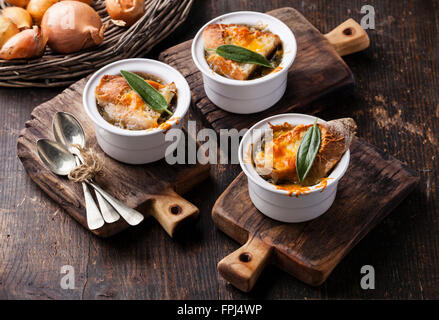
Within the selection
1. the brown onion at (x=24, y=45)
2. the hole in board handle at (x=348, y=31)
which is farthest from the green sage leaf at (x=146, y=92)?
the hole in board handle at (x=348, y=31)

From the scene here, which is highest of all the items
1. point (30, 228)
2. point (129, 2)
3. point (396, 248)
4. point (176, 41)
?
point (129, 2)

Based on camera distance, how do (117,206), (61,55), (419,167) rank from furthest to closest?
(61,55) < (419,167) < (117,206)

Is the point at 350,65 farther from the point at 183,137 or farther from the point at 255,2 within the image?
the point at 183,137

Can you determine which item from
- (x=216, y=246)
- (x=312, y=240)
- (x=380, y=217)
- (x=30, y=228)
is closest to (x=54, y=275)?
(x=30, y=228)

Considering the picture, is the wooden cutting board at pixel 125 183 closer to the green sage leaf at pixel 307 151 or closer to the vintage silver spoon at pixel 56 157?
the vintage silver spoon at pixel 56 157

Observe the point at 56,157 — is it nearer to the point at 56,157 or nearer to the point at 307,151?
the point at 56,157

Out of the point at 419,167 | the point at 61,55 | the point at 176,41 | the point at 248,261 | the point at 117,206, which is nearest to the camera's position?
the point at 248,261
